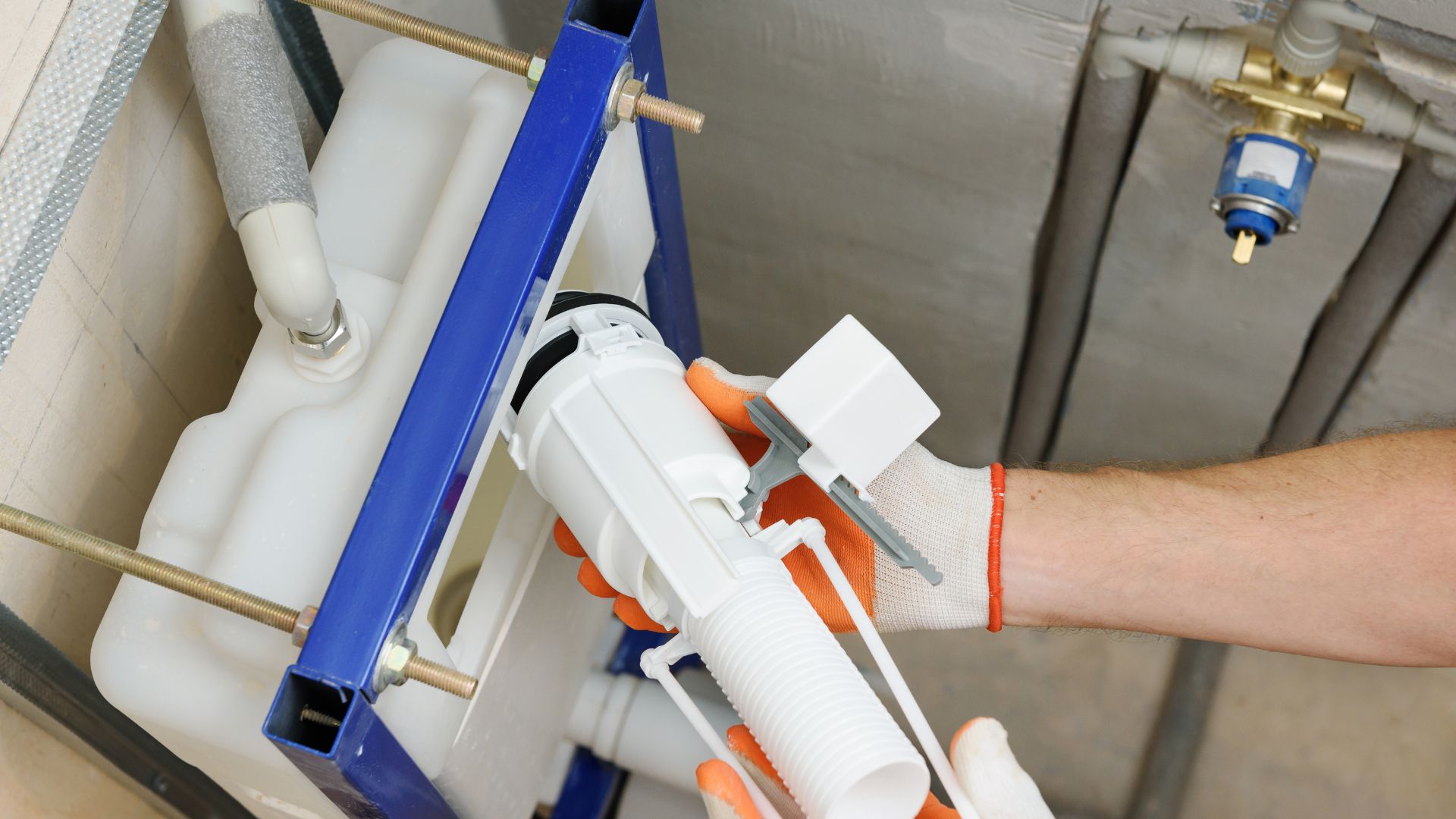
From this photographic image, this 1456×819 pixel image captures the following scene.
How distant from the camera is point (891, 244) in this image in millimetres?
1385

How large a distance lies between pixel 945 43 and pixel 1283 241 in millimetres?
422

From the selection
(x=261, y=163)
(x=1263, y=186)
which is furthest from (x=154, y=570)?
(x=1263, y=186)

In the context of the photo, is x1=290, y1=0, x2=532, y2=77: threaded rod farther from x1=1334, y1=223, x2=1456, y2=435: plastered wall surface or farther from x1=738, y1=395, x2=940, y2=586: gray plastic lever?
x1=1334, y1=223, x2=1456, y2=435: plastered wall surface

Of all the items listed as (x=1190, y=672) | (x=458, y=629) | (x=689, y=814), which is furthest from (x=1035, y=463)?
(x=458, y=629)

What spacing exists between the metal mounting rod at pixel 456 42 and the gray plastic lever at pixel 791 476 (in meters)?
0.20

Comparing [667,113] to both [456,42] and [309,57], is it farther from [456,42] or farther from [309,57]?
[309,57]

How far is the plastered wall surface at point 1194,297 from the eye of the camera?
42.6 inches

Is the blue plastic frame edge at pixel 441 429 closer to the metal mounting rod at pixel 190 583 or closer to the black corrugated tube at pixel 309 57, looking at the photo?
the metal mounting rod at pixel 190 583

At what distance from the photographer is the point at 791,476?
72cm

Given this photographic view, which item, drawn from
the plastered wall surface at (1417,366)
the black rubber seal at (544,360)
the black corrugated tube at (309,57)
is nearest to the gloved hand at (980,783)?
the black rubber seal at (544,360)

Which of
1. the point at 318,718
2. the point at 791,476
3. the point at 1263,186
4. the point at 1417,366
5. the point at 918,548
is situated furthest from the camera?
the point at 1417,366

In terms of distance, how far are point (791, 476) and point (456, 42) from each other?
362 millimetres

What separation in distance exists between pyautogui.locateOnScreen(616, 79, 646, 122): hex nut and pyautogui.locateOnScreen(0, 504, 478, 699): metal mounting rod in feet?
1.21

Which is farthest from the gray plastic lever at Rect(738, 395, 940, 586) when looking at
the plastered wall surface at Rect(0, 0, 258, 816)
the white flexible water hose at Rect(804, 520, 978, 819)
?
the plastered wall surface at Rect(0, 0, 258, 816)
